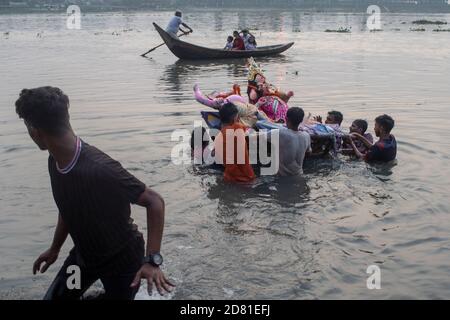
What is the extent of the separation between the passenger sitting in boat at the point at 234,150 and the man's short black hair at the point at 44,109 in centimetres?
417

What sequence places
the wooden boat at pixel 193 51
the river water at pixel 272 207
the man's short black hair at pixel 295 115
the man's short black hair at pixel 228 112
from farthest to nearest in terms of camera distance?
the wooden boat at pixel 193 51 → the man's short black hair at pixel 295 115 → the man's short black hair at pixel 228 112 → the river water at pixel 272 207

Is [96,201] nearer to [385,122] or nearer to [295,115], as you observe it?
[295,115]

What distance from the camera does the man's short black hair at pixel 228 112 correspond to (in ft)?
23.3

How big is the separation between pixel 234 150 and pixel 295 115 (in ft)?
3.17

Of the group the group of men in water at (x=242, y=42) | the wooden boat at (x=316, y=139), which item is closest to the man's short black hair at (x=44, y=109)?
the wooden boat at (x=316, y=139)

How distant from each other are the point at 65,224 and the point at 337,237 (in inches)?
130

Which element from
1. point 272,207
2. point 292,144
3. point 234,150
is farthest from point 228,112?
point 272,207

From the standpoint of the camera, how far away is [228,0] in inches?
4747

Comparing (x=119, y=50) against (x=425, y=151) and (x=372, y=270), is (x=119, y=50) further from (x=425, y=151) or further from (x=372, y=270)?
(x=372, y=270)

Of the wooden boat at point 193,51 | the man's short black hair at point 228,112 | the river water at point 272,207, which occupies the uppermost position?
the wooden boat at point 193,51

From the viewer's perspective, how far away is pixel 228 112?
281 inches

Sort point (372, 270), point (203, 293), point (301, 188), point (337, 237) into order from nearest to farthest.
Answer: point (203, 293) → point (372, 270) → point (337, 237) → point (301, 188)

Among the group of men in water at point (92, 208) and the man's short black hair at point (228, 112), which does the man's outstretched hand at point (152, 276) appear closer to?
the group of men in water at point (92, 208)

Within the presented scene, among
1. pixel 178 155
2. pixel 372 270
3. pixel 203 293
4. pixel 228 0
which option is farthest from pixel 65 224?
pixel 228 0
